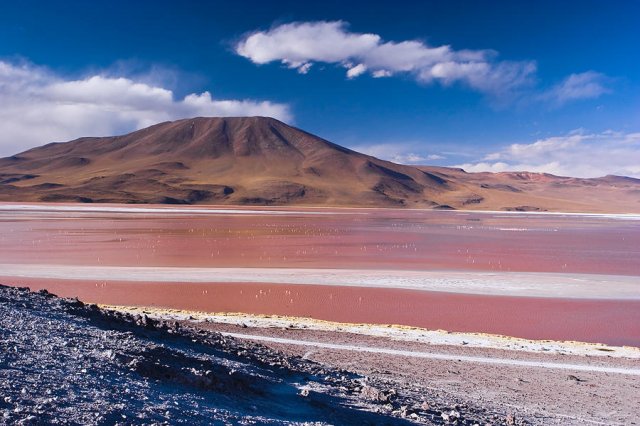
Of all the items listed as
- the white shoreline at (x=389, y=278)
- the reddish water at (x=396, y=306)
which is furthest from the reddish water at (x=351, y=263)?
the white shoreline at (x=389, y=278)

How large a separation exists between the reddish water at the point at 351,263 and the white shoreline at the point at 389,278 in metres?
1.03

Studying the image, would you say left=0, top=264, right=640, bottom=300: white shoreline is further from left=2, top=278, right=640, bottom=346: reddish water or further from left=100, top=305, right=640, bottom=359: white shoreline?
left=100, top=305, right=640, bottom=359: white shoreline

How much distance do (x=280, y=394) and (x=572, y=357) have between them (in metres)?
7.14

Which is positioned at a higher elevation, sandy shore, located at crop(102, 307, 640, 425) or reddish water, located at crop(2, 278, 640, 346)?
sandy shore, located at crop(102, 307, 640, 425)

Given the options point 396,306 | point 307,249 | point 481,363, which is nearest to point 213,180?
point 307,249

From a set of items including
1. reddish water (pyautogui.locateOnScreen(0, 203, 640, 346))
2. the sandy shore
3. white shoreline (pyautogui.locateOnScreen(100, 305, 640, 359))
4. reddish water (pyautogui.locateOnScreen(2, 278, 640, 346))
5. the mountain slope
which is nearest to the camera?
the sandy shore

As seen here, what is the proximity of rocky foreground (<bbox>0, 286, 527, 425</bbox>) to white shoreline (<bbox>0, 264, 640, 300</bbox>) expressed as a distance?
12.1 metres

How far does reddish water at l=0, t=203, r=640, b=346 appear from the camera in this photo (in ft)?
52.6

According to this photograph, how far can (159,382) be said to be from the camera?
6109 millimetres

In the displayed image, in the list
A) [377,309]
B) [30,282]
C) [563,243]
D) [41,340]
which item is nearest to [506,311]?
[377,309]

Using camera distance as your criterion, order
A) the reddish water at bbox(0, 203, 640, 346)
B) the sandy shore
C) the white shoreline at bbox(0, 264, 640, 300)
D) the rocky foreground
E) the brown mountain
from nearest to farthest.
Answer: the rocky foreground < the sandy shore < the reddish water at bbox(0, 203, 640, 346) < the white shoreline at bbox(0, 264, 640, 300) < the brown mountain

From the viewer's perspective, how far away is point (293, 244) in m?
34.8

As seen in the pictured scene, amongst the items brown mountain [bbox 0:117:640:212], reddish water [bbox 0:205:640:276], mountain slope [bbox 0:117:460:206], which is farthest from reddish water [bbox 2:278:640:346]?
mountain slope [bbox 0:117:460:206]

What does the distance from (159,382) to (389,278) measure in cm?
1690
